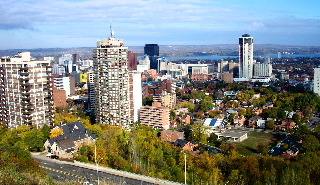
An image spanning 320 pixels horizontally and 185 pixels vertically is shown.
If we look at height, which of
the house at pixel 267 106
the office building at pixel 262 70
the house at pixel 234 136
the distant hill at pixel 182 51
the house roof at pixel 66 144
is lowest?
the house at pixel 234 136

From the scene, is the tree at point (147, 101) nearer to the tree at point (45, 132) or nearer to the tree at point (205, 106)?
the tree at point (205, 106)

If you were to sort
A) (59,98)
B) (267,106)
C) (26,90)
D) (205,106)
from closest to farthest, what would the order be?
(26,90) < (59,98) < (267,106) < (205,106)

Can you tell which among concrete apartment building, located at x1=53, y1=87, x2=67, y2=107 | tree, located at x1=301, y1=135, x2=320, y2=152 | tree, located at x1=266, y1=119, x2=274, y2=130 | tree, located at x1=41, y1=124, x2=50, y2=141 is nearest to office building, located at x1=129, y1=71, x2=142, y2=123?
concrete apartment building, located at x1=53, y1=87, x2=67, y2=107

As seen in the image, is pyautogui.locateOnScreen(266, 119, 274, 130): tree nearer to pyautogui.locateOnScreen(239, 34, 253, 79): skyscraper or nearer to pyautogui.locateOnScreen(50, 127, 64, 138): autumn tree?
pyautogui.locateOnScreen(50, 127, 64, 138): autumn tree

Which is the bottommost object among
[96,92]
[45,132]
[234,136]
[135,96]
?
[234,136]

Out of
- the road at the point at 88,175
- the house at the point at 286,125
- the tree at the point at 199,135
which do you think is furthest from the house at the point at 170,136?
the road at the point at 88,175


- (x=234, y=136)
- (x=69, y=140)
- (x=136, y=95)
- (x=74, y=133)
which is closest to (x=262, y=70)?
(x=136, y=95)

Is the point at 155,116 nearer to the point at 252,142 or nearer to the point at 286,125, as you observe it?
the point at 252,142
